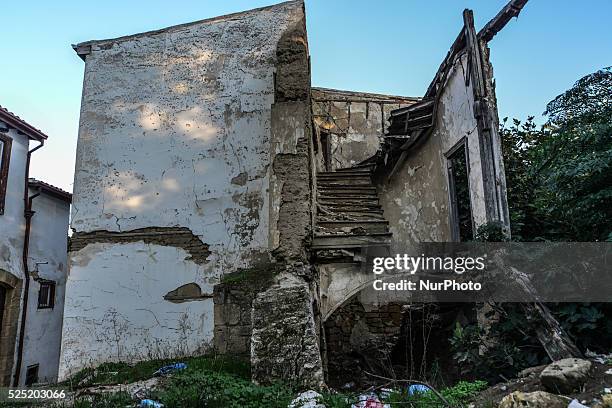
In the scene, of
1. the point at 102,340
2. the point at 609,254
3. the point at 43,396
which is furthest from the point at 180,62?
the point at 609,254

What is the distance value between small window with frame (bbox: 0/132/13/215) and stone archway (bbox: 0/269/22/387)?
1.43 m

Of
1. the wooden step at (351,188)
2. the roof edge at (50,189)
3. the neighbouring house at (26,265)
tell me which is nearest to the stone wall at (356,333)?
the wooden step at (351,188)

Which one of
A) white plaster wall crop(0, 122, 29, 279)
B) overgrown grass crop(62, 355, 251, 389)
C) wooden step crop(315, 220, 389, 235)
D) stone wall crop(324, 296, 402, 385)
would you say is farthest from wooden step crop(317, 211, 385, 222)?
white plaster wall crop(0, 122, 29, 279)

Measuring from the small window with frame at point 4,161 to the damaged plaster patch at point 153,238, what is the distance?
3.11 m

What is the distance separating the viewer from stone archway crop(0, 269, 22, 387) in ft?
30.9

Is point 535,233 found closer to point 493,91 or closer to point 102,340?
point 493,91

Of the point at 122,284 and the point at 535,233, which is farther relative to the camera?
the point at 122,284

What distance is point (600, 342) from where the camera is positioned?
16.1 feet

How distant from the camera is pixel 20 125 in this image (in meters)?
10.1

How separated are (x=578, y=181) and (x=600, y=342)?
203 cm

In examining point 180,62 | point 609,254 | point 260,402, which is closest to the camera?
point 260,402

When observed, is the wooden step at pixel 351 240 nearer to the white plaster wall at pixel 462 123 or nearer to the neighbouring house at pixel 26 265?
the white plaster wall at pixel 462 123

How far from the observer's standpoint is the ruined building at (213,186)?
6980mm

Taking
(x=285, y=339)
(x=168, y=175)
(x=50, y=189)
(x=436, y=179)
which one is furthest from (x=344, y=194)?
(x=50, y=189)
